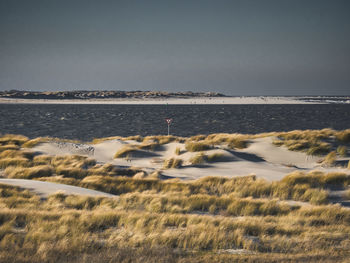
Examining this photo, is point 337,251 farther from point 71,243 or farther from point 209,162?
point 209,162

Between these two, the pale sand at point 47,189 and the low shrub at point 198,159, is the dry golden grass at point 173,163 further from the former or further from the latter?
the pale sand at point 47,189

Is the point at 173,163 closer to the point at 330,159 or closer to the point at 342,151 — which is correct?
the point at 330,159

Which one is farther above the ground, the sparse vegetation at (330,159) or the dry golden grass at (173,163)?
the sparse vegetation at (330,159)

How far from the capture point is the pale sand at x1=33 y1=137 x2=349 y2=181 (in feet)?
44.9

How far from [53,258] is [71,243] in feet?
1.75

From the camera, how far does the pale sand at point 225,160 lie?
13.7 meters

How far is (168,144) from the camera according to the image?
19234 mm

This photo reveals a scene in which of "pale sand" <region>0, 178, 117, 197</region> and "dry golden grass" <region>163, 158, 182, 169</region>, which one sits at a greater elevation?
"pale sand" <region>0, 178, 117, 197</region>

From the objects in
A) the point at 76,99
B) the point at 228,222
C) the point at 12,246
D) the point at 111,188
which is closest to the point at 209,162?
the point at 111,188

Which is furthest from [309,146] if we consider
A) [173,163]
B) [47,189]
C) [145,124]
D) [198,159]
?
[145,124]

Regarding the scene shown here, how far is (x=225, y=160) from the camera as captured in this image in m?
15.5

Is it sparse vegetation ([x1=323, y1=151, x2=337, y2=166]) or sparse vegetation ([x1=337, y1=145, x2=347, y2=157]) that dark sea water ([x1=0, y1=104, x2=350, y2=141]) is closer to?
sparse vegetation ([x1=337, y1=145, x2=347, y2=157])

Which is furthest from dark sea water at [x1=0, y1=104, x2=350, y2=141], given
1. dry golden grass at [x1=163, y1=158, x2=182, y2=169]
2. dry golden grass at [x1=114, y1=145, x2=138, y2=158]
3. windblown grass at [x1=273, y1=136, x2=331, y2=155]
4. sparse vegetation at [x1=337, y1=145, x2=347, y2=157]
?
sparse vegetation at [x1=337, y1=145, x2=347, y2=157]

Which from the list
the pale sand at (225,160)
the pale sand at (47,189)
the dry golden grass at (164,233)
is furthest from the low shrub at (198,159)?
the dry golden grass at (164,233)
